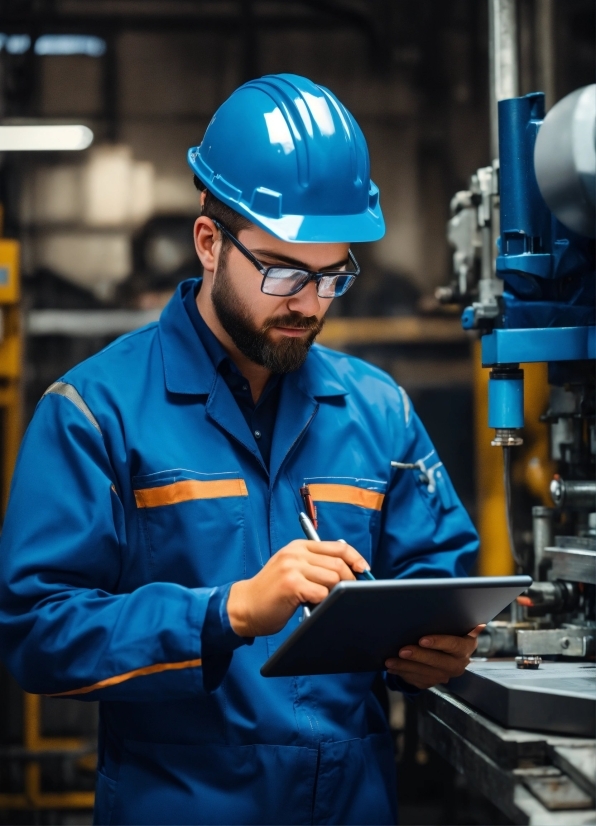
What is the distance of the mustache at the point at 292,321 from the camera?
142 cm

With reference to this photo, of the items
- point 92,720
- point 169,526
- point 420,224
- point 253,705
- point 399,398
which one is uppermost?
point 420,224

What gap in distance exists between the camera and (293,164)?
1374mm

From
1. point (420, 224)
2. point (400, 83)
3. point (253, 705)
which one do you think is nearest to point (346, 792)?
point (253, 705)

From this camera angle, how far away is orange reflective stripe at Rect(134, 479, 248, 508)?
4.36 ft

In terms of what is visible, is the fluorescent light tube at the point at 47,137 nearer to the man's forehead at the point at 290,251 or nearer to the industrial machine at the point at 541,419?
the industrial machine at the point at 541,419

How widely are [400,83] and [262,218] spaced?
2.09m

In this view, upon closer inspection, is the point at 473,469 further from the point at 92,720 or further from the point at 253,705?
the point at 253,705

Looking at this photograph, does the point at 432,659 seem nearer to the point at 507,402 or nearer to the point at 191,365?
the point at 507,402

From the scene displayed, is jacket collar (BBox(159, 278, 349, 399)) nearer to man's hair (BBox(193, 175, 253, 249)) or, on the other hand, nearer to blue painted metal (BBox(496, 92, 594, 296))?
man's hair (BBox(193, 175, 253, 249))

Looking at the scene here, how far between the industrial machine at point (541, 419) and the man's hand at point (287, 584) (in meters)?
0.23

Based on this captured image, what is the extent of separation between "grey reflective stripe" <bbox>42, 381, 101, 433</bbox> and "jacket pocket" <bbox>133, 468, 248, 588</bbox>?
0.33 feet

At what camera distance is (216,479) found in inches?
53.4

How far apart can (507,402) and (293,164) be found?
0.47 meters

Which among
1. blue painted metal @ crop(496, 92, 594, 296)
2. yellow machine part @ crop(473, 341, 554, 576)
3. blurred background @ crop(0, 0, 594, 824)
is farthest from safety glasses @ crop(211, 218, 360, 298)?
blurred background @ crop(0, 0, 594, 824)
